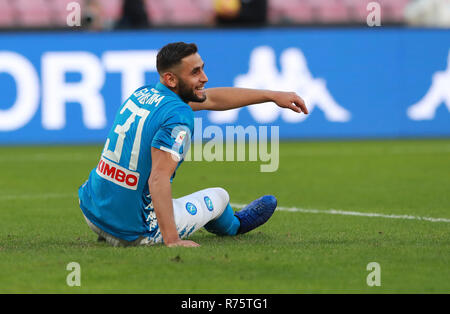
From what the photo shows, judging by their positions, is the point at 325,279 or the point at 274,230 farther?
the point at 274,230

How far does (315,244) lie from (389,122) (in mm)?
10384

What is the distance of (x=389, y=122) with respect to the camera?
16.2 meters

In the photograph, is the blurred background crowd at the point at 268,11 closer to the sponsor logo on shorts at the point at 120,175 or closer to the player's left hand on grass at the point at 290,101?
the player's left hand on grass at the point at 290,101

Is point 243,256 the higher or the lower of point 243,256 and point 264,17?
the lower

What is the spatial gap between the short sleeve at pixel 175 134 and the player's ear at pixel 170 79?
26cm

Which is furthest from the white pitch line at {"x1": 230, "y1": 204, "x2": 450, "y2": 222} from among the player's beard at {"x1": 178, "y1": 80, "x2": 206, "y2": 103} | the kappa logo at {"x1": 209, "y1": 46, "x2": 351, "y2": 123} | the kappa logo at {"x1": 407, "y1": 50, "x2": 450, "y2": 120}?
the kappa logo at {"x1": 407, "y1": 50, "x2": 450, "y2": 120}

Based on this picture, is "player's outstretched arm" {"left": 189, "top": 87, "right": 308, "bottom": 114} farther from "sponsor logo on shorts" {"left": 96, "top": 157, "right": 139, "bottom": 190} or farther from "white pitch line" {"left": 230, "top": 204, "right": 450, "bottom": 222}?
"white pitch line" {"left": 230, "top": 204, "right": 450, "bottom": 222}

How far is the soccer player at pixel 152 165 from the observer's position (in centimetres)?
568

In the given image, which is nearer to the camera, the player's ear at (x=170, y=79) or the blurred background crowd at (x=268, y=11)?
the player's ear at (x=170, y=79)

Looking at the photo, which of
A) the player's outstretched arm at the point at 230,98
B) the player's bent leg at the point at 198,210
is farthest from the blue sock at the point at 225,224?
the player's outstretched arm at the point at 230,98

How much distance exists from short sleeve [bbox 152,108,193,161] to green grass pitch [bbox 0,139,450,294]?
0.64 meters

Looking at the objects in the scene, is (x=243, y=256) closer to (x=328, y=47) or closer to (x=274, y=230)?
(x=274, y=230)
